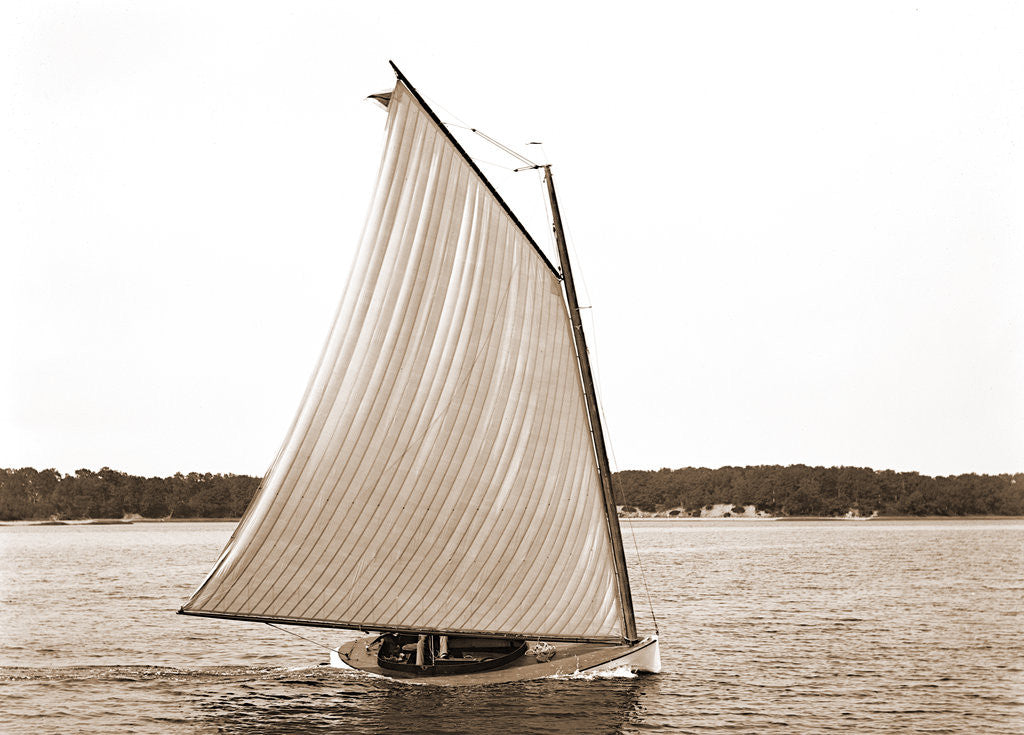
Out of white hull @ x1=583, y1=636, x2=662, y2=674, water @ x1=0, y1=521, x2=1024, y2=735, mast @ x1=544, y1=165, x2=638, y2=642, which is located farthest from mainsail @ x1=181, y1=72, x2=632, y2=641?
water @ x1=0, y1=521, x2=1024, y2=735

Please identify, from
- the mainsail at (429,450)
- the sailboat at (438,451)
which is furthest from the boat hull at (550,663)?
the mainsail at (429,450)

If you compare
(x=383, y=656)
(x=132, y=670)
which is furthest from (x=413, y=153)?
(x=132, y=670)

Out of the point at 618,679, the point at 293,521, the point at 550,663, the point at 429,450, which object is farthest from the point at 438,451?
the point at 618,679

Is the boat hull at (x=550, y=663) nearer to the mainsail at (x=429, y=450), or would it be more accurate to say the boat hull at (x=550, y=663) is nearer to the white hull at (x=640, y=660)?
the white hull at (x=640, y=660)

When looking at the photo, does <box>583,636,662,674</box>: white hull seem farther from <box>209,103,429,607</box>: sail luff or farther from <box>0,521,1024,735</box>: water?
<box>209,103,429,607</box>: sail luff

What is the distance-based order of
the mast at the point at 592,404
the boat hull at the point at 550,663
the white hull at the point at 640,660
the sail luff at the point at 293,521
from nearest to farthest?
the sail luff at the point at 293,521 → the mast at the point at 592,404 → the boat hull at the point at 550,663 → the white hull at the point at 640,660

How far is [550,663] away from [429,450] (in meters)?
5.51

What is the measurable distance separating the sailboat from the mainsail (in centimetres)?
3

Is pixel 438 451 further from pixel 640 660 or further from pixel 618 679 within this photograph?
pixel 618 679

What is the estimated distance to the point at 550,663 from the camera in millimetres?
20859

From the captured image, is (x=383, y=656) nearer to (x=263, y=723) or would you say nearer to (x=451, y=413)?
(x=263, y=723)

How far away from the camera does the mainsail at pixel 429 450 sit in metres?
18.2

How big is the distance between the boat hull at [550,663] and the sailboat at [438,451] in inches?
51.3

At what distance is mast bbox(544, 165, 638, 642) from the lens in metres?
20.1
